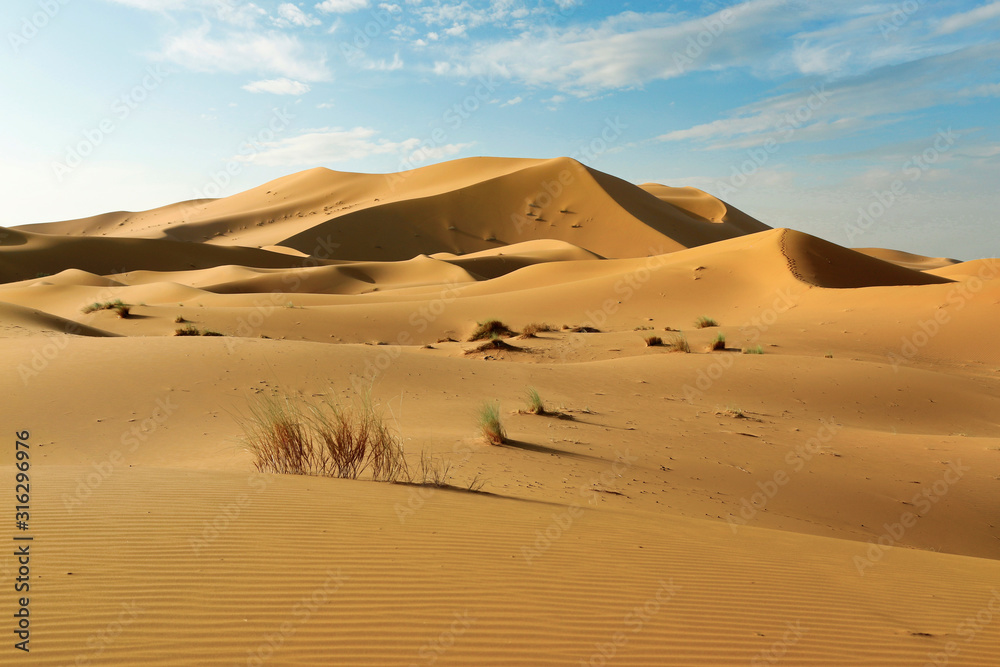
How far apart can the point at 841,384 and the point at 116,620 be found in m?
13.4

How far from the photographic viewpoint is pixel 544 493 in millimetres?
6324

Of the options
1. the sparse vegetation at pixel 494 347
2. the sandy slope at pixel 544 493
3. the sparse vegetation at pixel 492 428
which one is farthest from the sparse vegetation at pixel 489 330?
the sparse vegetation at pixel 492 428

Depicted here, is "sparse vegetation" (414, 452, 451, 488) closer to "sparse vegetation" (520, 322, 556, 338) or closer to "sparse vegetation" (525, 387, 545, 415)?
"sparse vegetation" (525, 387, 545, 415)

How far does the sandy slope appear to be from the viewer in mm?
2893

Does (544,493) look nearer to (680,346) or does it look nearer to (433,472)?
(433,472)

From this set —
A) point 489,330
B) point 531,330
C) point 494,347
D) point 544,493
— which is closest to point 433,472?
point 544,493

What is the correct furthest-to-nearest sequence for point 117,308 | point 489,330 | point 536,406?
point 117,308, point 489,330, point 536,406

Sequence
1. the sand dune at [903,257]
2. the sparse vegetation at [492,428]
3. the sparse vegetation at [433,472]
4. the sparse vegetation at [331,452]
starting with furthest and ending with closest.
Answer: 1. the sand dune at [903,257]
2. the sparse vegetation at [492,428]
3. the sparse vegetation at [331,452]
4. the sparse vegetation at [433,472]

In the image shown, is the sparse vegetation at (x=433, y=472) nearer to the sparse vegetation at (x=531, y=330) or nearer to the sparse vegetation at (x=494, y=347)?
the sparse vegetation at (x=494, y=347)

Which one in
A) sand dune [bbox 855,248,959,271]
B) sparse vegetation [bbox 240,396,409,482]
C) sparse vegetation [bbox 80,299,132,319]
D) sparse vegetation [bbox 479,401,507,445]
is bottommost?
sand dune [bbox 855,248,959,271]

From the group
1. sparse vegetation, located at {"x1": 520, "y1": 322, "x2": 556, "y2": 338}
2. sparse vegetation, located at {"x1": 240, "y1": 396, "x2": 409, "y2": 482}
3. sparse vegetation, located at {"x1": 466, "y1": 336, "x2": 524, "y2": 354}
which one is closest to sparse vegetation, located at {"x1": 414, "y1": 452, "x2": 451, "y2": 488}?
sparse vegetation, located at {"x1": 240, "y1": 396, "x2": 409, "y2": 482}

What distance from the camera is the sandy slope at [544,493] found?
2.89 metres

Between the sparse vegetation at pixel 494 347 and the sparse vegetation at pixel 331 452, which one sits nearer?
the sparse vegetation at pixel 331 452

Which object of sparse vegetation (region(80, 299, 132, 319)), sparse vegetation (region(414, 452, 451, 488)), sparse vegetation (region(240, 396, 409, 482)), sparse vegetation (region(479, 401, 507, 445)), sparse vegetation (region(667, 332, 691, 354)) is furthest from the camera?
sparse vegetation (region(80, 299, 132, 319))
